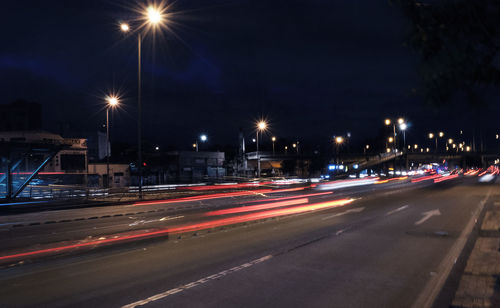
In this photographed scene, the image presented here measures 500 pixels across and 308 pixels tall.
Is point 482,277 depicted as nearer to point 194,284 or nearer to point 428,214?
point 194,284

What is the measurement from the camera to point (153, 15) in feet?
65.8

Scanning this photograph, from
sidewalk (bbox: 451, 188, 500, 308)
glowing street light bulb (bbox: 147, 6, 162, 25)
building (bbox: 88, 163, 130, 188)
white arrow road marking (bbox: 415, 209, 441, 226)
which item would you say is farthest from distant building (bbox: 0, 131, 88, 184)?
sidewalk (bbox: 451, 188, 500, 308)

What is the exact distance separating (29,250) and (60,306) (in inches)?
158

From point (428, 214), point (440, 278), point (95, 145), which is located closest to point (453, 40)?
point (440, 278)

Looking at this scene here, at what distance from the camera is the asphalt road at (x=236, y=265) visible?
20.6 ft

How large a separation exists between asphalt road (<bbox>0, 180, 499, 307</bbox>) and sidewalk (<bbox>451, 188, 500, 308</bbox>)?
0.41 metres

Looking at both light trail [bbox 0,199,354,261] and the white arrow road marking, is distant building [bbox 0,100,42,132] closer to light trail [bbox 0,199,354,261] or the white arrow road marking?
light trail [bbox 0,199,354,261]

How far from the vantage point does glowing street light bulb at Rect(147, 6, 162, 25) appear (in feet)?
64.8

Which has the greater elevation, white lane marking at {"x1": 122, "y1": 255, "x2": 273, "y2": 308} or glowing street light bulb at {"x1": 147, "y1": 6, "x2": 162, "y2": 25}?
glowing street light bulb at {"x1": 147, "y1": 6, "x2": 162, "y2": 25}

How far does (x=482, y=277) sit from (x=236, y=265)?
5098 millimetres

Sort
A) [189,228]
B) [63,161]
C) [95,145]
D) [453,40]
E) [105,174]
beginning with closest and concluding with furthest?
[453,40], [189,228], [63,161], [105,174], [95,145]

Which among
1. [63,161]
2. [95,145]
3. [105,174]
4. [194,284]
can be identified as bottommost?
[194,284]

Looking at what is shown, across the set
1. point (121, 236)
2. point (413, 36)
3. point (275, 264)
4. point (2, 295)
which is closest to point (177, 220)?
point (121, 236)

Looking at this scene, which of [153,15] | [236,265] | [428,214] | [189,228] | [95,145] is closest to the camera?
[236,265]
